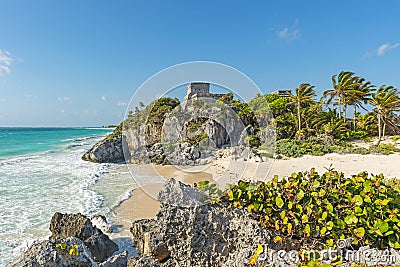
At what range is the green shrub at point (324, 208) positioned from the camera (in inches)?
92.7

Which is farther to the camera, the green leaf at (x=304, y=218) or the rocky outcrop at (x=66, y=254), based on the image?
the rocky outcrop at (x=66, y=254)

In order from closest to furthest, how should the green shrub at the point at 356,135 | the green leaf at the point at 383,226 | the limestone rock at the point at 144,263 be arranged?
the green leaf at the point at 383,226 < the limestone rock at the point at 144,263 < the green shrub at the point at 356,135

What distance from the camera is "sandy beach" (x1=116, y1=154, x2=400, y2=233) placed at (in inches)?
211

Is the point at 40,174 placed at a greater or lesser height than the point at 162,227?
lesser

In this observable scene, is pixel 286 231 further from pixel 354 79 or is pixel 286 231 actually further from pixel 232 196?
pixel 354 79

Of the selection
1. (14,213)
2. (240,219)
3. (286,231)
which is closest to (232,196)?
(240,219)

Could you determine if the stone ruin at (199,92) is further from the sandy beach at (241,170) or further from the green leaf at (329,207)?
the green leaf at (329,207)

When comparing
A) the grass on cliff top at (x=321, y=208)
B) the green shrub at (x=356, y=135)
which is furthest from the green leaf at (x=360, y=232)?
the green shrub at (x=356, y=135)

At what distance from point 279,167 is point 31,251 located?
1291 centimetres

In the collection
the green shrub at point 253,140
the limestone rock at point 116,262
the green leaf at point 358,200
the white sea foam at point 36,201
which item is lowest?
the white sea foam at point 36,201

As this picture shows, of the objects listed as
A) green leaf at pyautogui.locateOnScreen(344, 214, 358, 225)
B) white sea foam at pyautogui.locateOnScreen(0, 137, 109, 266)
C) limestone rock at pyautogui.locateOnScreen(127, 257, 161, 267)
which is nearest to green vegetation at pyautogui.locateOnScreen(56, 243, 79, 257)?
limestone rock at pyautogui.locateOnScreen(127, 257, 161, 267)

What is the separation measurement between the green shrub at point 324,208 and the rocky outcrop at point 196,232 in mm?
151

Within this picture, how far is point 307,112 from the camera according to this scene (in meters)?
27.7

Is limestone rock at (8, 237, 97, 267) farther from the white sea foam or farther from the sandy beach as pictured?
the white sea foam
